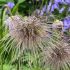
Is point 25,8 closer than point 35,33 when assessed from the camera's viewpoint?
No

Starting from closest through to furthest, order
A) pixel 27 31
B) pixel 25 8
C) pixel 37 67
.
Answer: pixel 27 31
pixel 37 67
pixel 25 8

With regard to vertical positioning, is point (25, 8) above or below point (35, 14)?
below

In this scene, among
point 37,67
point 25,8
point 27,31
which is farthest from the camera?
point 25,8

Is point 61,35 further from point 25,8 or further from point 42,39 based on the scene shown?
point 25,8

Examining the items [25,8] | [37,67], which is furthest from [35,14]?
[25,8]

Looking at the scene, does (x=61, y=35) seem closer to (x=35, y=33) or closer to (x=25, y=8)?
(x=35, y=33)

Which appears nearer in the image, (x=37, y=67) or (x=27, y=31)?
(x=27, y=31)

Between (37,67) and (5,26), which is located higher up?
(5,26)

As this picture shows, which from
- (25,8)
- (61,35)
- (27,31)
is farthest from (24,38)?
(25,8)
